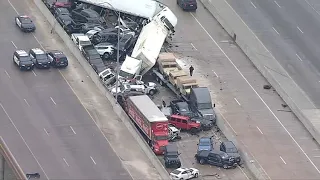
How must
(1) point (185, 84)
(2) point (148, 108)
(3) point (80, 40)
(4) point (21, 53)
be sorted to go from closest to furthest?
(2) point (148, 108), (1) point (185, 84), (4) point (21, 53), (3) point (80, 40)

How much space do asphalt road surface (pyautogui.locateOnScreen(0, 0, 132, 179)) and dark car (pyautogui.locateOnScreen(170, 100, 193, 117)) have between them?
787 cm

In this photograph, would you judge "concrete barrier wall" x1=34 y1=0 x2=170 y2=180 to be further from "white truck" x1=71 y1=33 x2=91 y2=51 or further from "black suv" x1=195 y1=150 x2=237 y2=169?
"black suv" x1=195 y1=150 x2=237 y2=169

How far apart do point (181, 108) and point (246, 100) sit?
796cm

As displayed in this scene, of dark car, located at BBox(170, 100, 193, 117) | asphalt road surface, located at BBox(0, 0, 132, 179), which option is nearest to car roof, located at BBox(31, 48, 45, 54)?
asphalt road surface, located at BBox(0, 0, 132, 179)

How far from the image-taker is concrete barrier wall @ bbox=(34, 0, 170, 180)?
13762 cm

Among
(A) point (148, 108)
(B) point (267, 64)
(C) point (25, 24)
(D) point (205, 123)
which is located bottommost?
(B) point (267, 64)

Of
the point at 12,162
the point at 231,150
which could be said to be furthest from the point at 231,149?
the point at 12,162

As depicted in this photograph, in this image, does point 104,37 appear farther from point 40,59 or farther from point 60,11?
point 40,59

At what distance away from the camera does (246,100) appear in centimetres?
15062

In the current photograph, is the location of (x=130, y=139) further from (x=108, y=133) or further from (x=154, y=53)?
(x=154, y=53)

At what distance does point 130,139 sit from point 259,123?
12.8 meters

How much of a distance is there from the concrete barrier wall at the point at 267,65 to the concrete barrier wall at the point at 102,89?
1635cm

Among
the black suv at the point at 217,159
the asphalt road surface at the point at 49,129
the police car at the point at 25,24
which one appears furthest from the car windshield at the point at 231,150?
the police car at the point at 25,24

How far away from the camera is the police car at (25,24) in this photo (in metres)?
159
